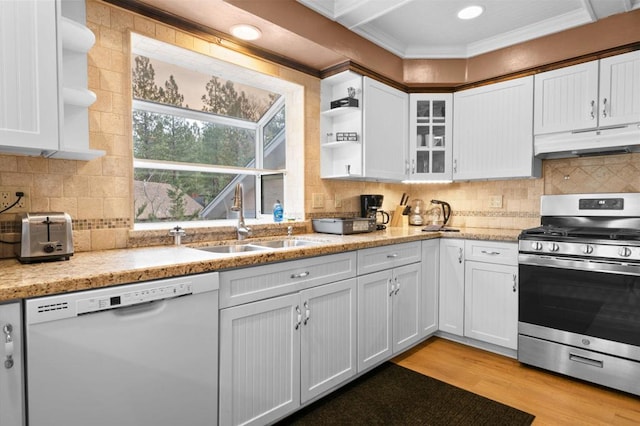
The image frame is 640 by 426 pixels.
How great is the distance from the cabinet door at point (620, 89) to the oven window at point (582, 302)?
3.79 ft

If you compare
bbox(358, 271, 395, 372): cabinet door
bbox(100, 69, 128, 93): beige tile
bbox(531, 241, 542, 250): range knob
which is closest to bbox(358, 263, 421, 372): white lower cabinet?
bbox(358, 271, 395, 372): cabinet door

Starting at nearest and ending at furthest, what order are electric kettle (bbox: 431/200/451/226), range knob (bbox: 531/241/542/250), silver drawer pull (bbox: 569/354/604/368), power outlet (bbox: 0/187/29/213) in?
1. power outlet (bbox: 0/187/29/213)
2. silver drawer pull (bbox: 569/354/604/368)
3. range knob (bbox: 531/241/542/250)
4. electric kettle (bbox: 431/200/451/226)

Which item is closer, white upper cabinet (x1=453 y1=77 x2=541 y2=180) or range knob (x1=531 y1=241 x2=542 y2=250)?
range knob (x1=531 y1=241 x2=542 y2=250)

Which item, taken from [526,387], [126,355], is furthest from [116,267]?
[526,387]

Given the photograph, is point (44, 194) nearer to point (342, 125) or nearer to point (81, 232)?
point (81, 232)

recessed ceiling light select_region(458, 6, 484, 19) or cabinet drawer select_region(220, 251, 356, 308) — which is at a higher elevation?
recessed ceiling light select_region(458, 6, 484, 19)

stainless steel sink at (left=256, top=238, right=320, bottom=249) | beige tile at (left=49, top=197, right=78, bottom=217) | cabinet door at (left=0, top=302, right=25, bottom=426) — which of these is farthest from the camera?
stainless steel sink at (left=256, top=238, right=320, bottom=249)

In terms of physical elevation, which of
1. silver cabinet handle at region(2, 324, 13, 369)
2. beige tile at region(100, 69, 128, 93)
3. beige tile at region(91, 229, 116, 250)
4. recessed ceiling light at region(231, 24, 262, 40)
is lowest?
silver cabinet handle at region(2, 324, 13, 369)

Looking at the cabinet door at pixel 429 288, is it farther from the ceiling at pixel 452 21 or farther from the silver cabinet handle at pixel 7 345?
the silver cabinet handle at pixel 7 345

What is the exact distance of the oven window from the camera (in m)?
2.18

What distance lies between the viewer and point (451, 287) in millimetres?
3023

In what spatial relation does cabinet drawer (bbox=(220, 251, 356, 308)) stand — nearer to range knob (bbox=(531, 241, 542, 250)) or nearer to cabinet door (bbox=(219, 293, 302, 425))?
cabinet door (bbox=(219, 293, 302, 425))

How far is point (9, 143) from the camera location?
52.2 inches

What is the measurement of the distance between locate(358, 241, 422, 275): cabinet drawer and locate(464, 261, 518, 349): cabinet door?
1.68 feet
